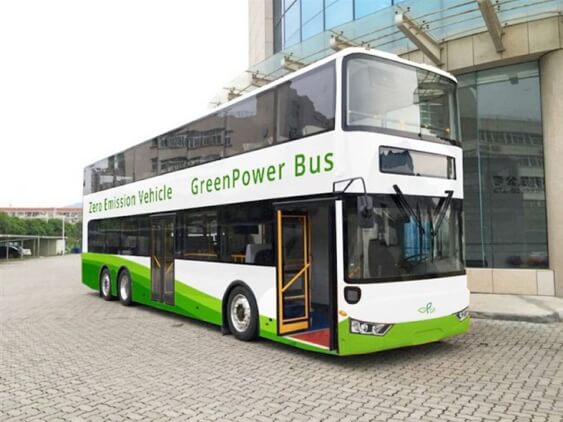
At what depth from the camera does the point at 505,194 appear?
41.8ft

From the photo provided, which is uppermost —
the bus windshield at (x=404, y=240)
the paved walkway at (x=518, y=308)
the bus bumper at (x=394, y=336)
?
the bus windshield at (x=404, y=240)

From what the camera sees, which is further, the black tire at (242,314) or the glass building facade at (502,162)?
the glass building facade at (502,162)

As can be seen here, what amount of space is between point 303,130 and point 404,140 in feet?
4.61

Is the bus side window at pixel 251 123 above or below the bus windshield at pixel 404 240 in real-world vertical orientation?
above

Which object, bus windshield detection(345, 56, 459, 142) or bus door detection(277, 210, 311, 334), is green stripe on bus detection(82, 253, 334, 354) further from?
bus windshield detection(345, 56, 459, 142)

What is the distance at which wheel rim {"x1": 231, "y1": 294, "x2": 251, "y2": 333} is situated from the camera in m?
7.96

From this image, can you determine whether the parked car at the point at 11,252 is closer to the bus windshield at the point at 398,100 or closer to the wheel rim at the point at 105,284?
the wheel rim at the point at 105,284

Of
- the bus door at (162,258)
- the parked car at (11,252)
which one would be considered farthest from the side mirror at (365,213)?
the parked car at (11,252)

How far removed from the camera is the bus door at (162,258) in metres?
10.4

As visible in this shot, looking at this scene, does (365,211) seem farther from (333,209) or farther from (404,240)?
(404,240)

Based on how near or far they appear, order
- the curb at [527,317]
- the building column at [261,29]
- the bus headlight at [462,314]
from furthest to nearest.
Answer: the building column at [261,29], the curb at [527,317], the bus headlight at [462,314]

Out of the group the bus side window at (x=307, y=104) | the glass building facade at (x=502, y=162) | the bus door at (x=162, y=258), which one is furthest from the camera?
the glass building facade at (x=502, y=162)

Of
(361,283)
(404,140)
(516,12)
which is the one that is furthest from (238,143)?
(516,12)

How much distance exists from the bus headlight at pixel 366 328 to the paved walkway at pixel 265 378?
539mm
